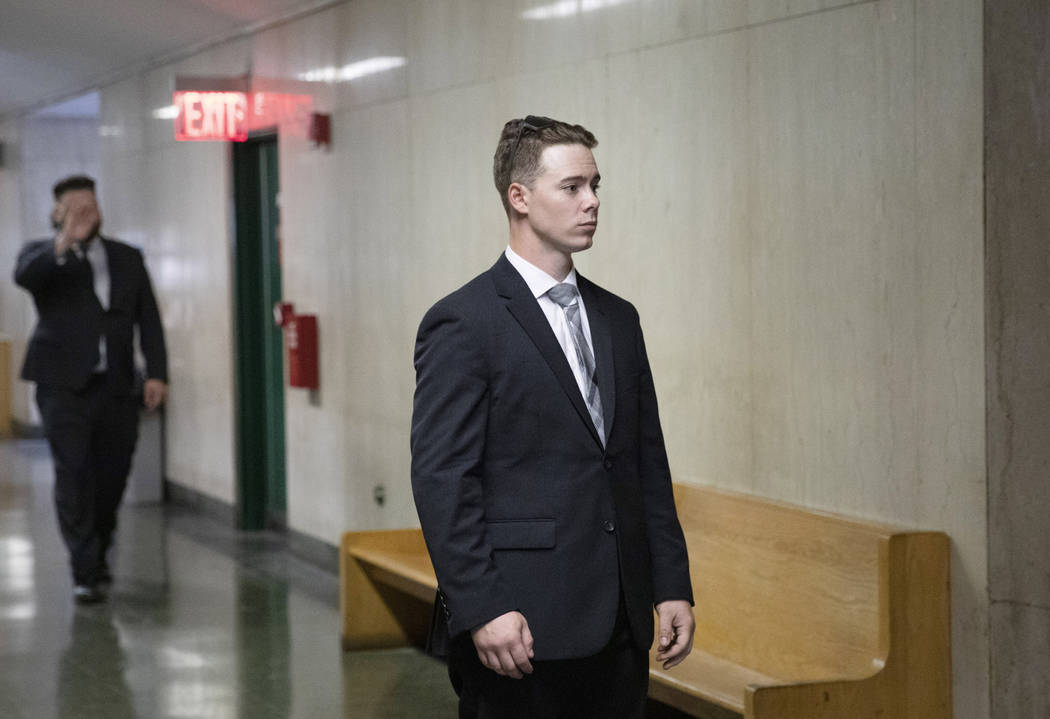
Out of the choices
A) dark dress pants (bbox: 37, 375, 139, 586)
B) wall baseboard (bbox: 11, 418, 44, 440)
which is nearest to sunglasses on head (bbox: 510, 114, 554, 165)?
dark dress pants (bbox: 37, 375, 139, 586)

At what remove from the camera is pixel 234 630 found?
A: 5938 millimetres

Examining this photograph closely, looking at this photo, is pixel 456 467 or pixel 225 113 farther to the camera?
pixel 225 113

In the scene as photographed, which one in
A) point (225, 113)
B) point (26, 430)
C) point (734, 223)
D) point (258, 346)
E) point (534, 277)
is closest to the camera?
point (534, 277)

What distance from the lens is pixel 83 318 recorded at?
257 inches

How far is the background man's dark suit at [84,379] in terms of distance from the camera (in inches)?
254

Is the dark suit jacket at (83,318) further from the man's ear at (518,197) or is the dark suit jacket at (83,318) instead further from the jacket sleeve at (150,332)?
the man's ear at (518,197)

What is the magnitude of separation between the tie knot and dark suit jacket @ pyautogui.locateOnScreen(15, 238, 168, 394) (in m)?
4.35

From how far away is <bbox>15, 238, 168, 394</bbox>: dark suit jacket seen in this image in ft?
21.1

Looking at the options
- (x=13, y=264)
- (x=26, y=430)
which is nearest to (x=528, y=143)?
(x=26, y=430)

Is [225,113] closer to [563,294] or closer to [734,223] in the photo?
[734,223]

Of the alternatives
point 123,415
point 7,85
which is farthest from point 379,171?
point 7,85

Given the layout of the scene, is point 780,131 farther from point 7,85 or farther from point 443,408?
point 7,85

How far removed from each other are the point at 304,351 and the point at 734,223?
3.47 m

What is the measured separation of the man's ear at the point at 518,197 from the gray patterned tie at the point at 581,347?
15 cm
